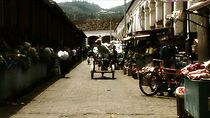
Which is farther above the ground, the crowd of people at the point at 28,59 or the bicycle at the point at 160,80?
the crowd of people at the point at 28,59

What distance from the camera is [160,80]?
1519 centimetres

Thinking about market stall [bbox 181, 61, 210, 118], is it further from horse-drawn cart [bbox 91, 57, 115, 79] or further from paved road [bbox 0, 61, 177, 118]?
horse-drawn cart [bbox 91, 57, 115, 79]

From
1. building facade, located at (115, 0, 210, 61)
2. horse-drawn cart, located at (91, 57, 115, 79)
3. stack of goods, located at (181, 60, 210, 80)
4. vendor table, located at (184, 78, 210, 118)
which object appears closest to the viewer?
vendor table, located at (184, 78, 210, 118)

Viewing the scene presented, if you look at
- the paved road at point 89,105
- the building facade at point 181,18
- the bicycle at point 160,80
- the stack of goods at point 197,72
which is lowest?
the paved road at point 89,105

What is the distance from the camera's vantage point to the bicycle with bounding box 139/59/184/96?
1473cm

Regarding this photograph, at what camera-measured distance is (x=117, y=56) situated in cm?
3588

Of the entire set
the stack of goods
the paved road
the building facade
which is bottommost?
the paved road

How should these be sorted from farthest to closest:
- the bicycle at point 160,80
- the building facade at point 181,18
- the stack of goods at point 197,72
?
the bicycle at point 160,80 < the building facade at point 181,18 < the stack of goods at point 197,72

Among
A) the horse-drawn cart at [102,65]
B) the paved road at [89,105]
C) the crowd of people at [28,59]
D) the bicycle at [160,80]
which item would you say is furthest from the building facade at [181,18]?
the crowd of people at [28,59]

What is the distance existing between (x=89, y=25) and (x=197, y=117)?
9017 centimetres

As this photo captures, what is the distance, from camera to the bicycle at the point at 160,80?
14727mm

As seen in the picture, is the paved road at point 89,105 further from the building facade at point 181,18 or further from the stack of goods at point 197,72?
the building facade at point 181,18

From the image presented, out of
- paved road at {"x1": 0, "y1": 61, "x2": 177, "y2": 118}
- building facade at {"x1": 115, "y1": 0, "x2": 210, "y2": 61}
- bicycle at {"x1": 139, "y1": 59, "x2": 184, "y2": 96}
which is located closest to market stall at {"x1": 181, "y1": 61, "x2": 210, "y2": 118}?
paved road at {"x1": 0, "y1": 61, "x2": 177, "y2": 118}

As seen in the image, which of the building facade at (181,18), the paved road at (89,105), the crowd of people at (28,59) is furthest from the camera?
the building facade at (181,18)
